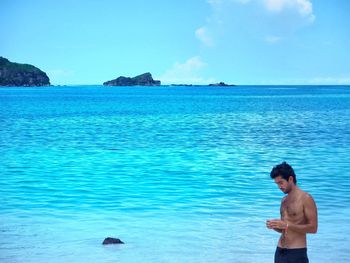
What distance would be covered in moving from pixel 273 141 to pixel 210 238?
100 ft

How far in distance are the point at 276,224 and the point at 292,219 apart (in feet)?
1.37

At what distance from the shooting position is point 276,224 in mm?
8016

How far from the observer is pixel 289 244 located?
27.6ft

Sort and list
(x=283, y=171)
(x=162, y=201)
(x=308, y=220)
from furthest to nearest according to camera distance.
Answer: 1. (x=162, y=201)
2. (x=308, y=220)
3. (x=283, y=171)

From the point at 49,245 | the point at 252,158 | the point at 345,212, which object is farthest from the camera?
the point at 252,158

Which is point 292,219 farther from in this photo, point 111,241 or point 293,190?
point 111,241

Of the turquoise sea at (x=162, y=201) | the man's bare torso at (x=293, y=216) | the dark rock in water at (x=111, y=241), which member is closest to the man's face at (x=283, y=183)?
the man's bare torso at (x=293, y=216)

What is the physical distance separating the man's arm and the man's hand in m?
0.09

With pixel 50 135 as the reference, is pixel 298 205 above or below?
above

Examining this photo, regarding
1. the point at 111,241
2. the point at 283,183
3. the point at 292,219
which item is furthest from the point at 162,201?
the point at 283,183

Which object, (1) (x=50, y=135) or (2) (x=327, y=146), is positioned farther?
(1) (x=50, y=135)

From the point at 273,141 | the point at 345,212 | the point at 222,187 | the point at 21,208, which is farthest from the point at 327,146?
the point at 21,208

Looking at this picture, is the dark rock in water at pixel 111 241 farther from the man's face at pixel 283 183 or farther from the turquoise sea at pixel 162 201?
the man's face at pixel 283 183

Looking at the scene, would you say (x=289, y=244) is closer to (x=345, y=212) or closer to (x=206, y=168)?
(x=345, y=212)
